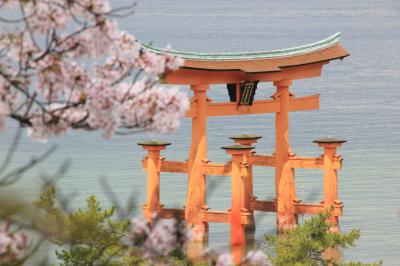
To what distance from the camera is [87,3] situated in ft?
23.7

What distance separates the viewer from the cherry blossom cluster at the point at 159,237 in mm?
7281

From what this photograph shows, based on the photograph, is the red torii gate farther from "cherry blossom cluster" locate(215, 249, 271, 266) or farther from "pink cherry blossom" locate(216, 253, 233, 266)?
"pink cherry blossom" locate(216, 253, 233, 266)

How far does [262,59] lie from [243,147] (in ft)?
6.36

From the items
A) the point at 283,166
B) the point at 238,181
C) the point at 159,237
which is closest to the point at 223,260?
the point at 159,237

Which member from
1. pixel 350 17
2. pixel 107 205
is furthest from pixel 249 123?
pixel 350 17

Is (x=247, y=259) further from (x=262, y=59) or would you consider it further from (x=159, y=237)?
(x=262, y=59)

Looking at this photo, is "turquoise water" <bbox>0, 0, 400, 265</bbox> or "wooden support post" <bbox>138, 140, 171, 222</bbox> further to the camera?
"turquoise water" <bbox>0, 0, 400, 265</bbox>

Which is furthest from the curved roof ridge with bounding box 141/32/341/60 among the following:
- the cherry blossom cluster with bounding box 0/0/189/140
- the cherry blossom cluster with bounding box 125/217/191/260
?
the cherry blossom cluster with bounding box 125/217/191/260

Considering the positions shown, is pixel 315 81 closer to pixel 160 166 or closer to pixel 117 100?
pixel 160 166

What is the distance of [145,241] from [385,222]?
24307mm

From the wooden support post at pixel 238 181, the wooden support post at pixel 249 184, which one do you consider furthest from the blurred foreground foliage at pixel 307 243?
the wooden support post at pixel 249 184

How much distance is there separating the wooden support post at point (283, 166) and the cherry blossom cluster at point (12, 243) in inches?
805

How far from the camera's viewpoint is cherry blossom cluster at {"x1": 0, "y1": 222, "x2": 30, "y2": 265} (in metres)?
7.10

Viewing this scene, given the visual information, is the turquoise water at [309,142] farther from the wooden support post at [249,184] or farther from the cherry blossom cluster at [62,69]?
the wooden support post at [249,184]
